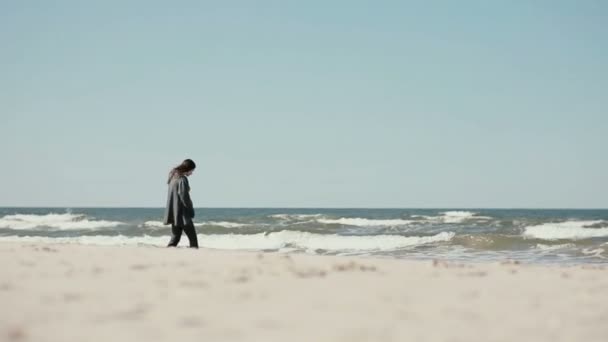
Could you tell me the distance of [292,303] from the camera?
14.1 ft

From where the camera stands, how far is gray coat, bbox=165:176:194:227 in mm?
10453

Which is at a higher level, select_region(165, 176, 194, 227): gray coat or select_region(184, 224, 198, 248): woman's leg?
select_region(165, 176, 194, 227): gray coat

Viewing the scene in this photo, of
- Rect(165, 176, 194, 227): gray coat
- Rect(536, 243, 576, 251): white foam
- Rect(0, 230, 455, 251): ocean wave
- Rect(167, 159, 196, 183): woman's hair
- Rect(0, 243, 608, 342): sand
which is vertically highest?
Rect(167, 159, 196, 183): woman's hair

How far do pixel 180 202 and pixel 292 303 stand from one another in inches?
258

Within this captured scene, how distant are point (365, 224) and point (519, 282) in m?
33.2

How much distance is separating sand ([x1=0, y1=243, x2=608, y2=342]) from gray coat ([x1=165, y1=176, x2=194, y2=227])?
141 inches

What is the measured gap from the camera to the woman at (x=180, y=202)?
10.5 m

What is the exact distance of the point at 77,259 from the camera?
7.32m

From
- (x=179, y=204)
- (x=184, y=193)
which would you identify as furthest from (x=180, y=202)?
(x=184, y=193)

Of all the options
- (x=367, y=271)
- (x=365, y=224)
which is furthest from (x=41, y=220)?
(x=367, y=271)

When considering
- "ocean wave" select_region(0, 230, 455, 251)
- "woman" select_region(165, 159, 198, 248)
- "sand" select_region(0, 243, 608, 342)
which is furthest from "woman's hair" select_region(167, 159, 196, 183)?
"ocean wave" select_region(0, 230, 455, 251)

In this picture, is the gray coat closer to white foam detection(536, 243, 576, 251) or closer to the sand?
the sand

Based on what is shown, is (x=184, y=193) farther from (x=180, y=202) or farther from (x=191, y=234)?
(x=191, y=234)

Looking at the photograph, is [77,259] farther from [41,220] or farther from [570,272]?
[41,220]
